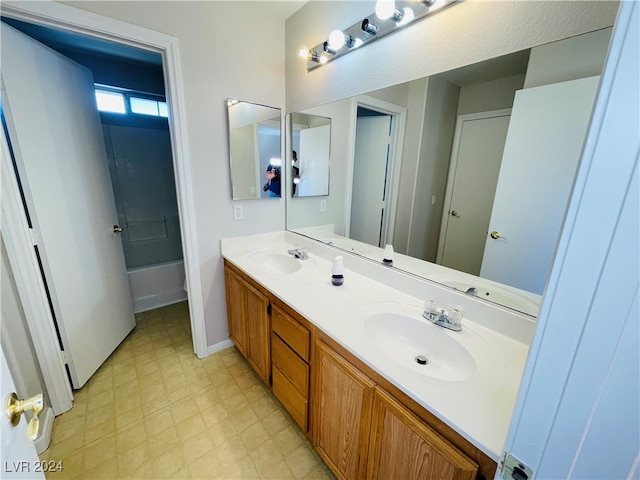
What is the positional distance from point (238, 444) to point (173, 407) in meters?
0.51

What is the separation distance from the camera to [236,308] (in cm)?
187

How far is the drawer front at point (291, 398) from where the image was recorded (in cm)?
129

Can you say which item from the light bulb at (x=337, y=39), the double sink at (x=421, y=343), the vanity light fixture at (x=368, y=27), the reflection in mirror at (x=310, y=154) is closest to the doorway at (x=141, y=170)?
the reflection in mirror at (x=310, y=154)

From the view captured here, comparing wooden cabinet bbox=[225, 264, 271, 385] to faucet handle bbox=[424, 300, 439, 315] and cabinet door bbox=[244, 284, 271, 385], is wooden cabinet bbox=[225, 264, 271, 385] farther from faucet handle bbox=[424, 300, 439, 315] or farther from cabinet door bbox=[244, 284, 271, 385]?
faucet handle bbox=[424, 300, 439, 315]

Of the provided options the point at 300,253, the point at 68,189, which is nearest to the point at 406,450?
the point at 300,253

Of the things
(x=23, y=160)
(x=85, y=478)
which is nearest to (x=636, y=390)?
(x=85, y=478)

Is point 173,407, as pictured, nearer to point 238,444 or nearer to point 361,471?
point 238,444

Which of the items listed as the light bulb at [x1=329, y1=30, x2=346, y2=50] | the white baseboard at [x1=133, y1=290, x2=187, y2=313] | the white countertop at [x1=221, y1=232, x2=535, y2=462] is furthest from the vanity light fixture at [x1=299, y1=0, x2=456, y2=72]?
the white baseboard at [x1=133, y1=290, x2=187, y2=313]

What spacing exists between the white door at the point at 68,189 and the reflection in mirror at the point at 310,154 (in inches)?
55.7

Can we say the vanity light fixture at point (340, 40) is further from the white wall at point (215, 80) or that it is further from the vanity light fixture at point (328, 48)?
the white wall at point (215, 80)

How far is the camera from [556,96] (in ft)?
2.89

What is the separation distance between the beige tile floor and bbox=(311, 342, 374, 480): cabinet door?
0.28 metres

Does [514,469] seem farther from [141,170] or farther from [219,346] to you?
[141,170]

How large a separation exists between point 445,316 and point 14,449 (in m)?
1.27
